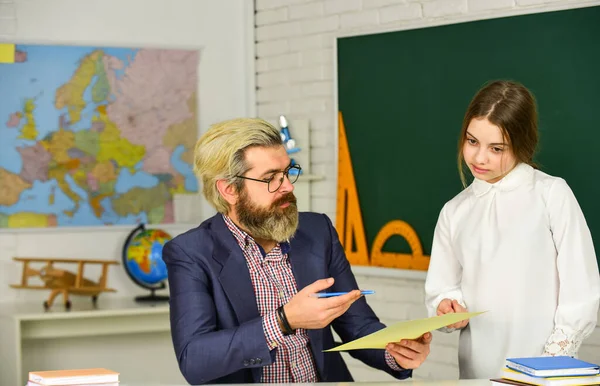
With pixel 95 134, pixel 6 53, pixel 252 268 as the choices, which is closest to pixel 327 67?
pixel 95 134

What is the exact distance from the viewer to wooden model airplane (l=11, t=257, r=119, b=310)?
4301 mm

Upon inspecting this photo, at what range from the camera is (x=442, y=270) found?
8.74ft

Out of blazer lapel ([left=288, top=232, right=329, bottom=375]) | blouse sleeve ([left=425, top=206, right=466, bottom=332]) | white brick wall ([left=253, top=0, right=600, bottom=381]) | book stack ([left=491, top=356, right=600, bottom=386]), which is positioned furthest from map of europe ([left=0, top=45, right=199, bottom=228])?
book stack ([left=491, top=356, right=600, bottom=386])

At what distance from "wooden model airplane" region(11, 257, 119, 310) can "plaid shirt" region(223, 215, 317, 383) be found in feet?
6.16

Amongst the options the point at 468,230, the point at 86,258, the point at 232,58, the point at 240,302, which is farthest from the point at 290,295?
the point at 232,58

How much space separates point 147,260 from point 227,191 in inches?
74.6

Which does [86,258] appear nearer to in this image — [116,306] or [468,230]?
[116,306]

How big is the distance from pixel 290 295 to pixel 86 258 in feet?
7.43

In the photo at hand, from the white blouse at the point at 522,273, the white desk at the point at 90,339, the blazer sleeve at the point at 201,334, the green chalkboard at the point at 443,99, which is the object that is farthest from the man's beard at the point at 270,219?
the white desk at the point at 90,339

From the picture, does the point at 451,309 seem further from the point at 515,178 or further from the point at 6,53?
the point at 6,53

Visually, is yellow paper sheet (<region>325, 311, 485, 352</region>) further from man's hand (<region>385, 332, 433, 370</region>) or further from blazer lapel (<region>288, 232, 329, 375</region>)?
blazer lapel (<region>288, 232, 329, 375</region>)

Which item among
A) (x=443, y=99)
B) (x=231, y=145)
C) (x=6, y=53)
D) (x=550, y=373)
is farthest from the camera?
(x=6, y=53)

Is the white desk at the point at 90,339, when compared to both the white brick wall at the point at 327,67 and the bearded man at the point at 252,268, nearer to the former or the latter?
the white brick wall at the point at 327,67

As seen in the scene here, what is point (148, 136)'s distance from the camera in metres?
4.74
